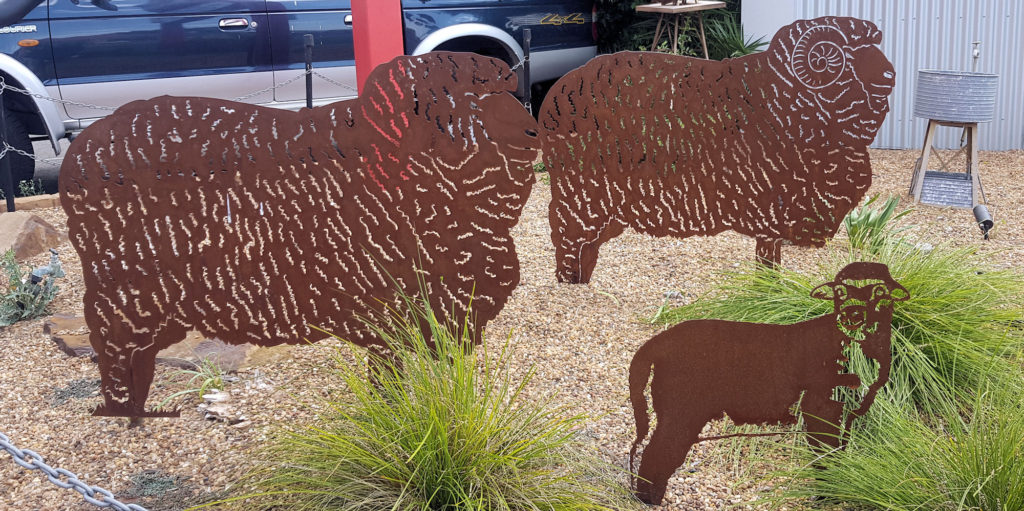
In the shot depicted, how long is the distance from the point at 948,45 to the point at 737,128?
4.79m

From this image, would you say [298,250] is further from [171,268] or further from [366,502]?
[366,502]

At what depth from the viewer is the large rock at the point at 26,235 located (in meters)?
5.30

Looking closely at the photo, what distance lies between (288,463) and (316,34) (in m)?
5.15

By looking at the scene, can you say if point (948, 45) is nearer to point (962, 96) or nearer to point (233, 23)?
point (962, 96)

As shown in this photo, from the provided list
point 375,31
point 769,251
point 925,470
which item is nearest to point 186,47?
point 375,31

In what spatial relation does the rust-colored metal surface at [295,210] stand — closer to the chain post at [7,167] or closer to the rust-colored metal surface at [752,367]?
the rust-colored metal surface at [752,367]

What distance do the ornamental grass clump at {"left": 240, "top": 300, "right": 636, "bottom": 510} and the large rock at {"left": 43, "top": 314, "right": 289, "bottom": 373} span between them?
1086 mm

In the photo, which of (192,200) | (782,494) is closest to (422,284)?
(192,200)

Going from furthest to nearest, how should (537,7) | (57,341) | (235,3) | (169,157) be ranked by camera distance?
(537,7) → (235,3) → (57,341) → (169,157)

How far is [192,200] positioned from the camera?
3.01 metres

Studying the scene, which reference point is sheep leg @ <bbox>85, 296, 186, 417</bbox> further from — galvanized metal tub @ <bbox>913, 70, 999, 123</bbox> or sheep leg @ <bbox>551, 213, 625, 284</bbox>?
galvanized metal tub @ <bbox>913, 70, 999, 123</bbox>

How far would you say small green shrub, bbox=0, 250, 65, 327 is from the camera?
4.44 meters

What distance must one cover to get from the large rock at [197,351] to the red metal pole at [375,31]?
1.55 m

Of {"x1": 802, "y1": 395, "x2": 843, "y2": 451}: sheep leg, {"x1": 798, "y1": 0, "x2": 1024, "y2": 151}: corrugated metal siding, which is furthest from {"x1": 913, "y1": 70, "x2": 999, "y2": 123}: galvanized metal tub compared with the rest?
{"x1": 802, "y1": 395, "x2": 843, "y2": 451}: sheep leg
